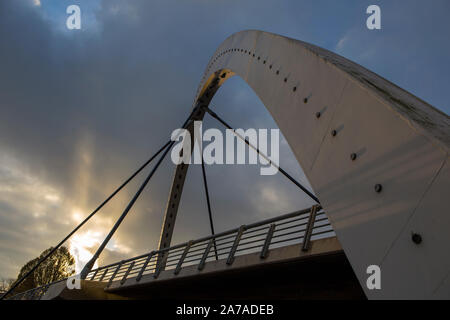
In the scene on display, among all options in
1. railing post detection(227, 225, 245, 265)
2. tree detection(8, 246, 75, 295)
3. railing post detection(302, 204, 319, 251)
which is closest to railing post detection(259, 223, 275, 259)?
railing post detection(227, 225, 245, 265)

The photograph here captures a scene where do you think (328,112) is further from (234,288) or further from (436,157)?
(234,288)

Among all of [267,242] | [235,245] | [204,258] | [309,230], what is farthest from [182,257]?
[309,230]

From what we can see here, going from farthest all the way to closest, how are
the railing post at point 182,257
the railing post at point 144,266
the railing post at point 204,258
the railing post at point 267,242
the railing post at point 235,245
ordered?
the railing post at point 144,266, the railing post at point 182,257, the railing post at point 204,258, the railing post at point 235,245, the railing post at point 267,242

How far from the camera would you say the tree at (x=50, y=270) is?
35156mm

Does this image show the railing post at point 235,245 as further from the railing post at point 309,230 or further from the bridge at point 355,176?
the railing post at point 309,230

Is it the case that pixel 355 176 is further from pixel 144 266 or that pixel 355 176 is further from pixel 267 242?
pixel 144 266

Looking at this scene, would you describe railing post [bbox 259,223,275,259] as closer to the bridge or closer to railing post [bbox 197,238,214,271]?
the bridge

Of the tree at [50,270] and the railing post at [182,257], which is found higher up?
the tree at [50,270]

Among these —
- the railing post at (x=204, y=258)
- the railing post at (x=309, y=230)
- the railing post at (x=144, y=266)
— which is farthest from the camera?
the railing post at (x=144, y=266)

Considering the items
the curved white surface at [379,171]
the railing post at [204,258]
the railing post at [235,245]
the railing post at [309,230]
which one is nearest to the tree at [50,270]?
the railing post at [204,258]

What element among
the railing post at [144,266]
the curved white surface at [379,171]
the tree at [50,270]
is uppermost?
the tree at [50,270]

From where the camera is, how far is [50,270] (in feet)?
117
